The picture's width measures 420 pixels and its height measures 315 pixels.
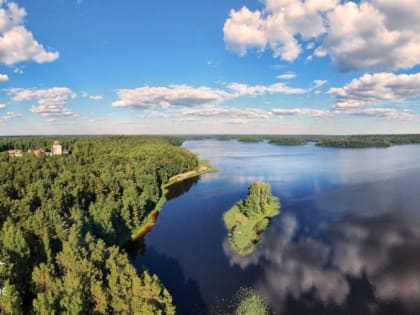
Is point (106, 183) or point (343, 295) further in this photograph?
point (106, 183)

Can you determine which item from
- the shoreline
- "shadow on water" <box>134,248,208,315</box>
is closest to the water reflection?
"shadow on water" <box>134,248,208,315</box>

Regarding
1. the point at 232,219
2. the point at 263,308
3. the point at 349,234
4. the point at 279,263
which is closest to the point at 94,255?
the point at 263,308

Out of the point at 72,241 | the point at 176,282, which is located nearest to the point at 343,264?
the point at 176,282

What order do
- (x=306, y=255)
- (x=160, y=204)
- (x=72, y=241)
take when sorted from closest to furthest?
(x=72, y=241) < (x=306, y=255) < (x=160, y=204)

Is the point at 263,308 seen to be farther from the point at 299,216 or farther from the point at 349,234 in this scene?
the point at 299,216

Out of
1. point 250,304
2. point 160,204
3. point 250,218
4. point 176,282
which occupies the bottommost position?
point 176,282

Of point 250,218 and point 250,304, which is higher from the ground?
point 250,218

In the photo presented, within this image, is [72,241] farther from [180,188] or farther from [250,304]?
[180,188]
